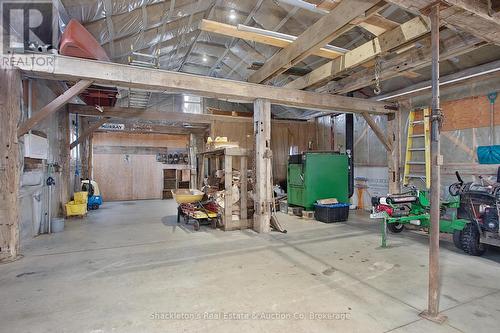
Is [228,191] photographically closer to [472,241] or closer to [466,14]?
[472,241]

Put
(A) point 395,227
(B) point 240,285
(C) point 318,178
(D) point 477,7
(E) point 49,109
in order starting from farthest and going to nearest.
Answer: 1. (C) point 318,178
2. (A) point 395,227
3. (E) point 49,109
4. (B) point 240,285
5. (D) point 477,7

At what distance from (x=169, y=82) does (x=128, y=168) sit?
7711mm

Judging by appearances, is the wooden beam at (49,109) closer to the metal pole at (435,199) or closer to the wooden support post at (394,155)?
the metal pole at (435,199)

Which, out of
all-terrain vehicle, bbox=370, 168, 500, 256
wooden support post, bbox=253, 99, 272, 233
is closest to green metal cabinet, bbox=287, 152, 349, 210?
wooden support post, bbox=253, 99, 272, 233

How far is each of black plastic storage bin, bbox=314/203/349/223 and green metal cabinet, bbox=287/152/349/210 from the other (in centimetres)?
39

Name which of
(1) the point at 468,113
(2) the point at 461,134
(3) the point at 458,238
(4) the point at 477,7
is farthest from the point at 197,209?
(1) the point at 468,113

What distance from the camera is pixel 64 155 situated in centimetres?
686

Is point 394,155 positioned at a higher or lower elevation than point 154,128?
lower

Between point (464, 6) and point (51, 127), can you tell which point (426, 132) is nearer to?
point (464, 6)

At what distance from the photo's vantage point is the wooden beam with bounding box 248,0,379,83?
312cm

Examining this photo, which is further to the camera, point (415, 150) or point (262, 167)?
point (415, 150)

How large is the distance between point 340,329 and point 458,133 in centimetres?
527

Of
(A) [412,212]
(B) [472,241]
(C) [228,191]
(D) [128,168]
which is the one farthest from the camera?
(D) [128,168]

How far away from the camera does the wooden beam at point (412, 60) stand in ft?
12.7
